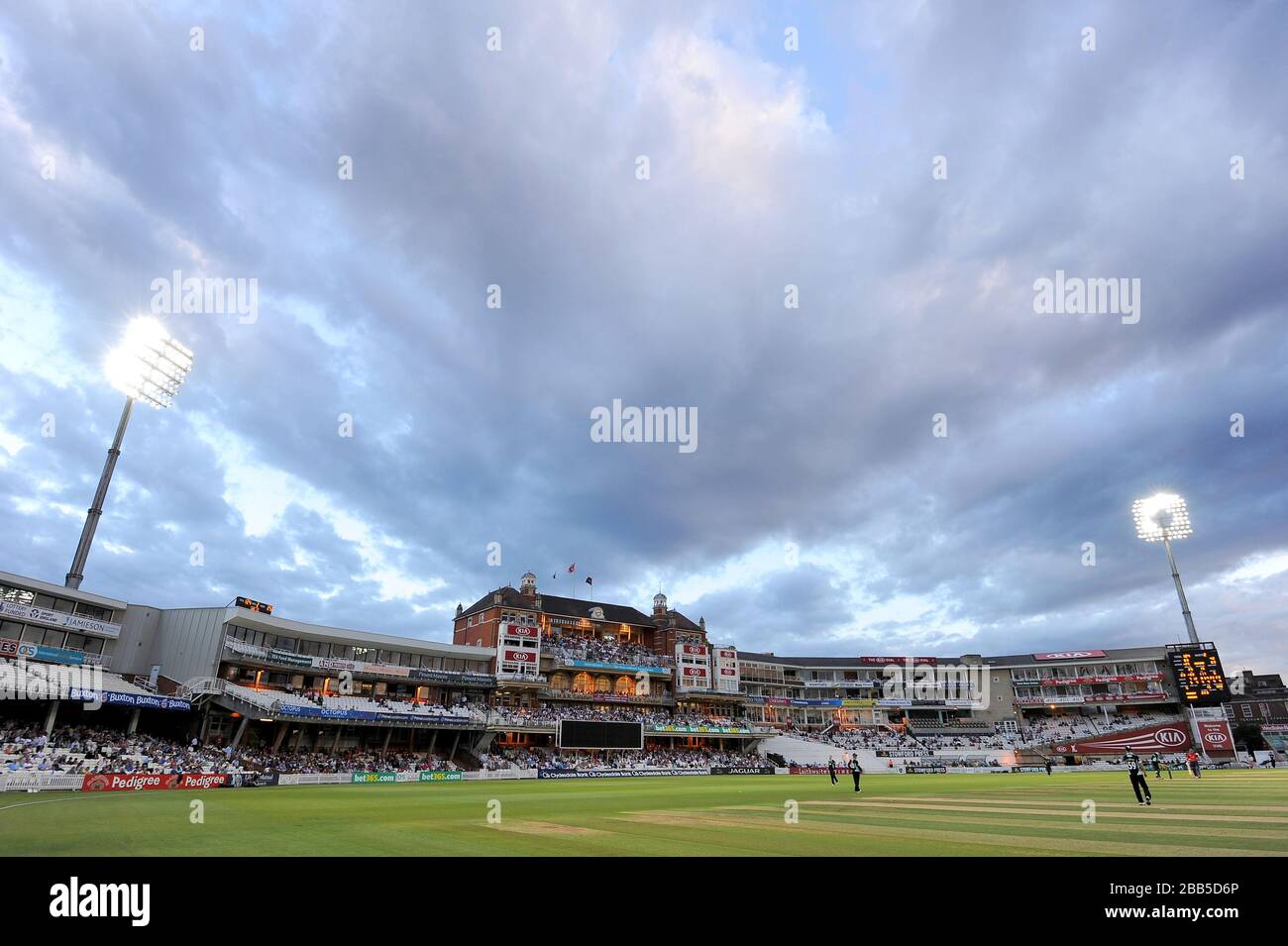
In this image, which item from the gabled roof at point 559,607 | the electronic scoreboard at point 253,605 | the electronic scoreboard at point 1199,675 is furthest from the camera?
the gabled roof at point 559,607

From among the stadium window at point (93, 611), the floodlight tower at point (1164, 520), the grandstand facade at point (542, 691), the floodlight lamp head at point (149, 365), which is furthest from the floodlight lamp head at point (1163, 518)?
the stadium window at point (93, 611)

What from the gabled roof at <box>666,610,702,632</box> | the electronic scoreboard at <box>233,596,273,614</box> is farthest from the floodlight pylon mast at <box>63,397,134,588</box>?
the gabled roof at <box>666,610,702,632</box>

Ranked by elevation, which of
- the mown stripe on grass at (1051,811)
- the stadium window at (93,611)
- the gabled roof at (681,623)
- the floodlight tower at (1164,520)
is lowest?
the mown stripe on grass at (1051,811)

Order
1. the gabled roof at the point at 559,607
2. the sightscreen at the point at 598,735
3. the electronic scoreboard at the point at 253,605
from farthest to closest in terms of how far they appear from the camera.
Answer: the gabled roof at the point at 559,607 < the sightscreen at the point at 598,735 < the electronic scoreboard at the point at 253,605

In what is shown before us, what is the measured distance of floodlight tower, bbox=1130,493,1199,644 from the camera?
73.0 m

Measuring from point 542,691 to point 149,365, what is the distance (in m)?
53.5

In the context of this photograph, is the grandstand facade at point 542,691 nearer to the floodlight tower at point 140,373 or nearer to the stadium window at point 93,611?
the stadium window at point 93,611

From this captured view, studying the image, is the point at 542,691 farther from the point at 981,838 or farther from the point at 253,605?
the point at 981,838

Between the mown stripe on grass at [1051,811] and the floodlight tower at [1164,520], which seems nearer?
the mown stripe on grass at [1051,811]

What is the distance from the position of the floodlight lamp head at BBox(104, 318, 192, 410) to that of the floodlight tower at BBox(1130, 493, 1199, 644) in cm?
9858

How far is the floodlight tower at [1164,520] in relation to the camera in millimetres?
73000

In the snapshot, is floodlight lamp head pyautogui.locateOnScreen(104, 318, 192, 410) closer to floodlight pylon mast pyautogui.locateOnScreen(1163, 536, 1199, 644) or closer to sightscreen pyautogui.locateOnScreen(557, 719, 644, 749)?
sightscreen pyautogui.locateOnScreen(557, 719, 644, 749)
